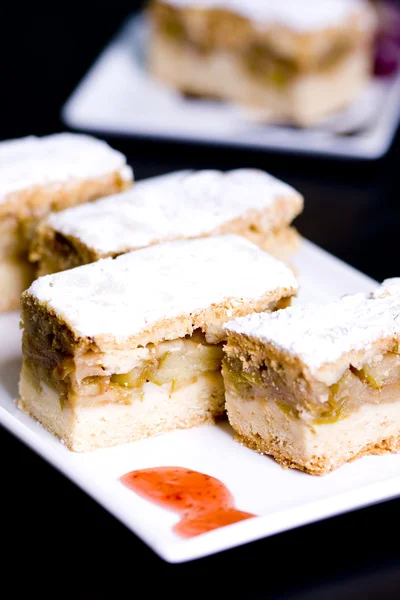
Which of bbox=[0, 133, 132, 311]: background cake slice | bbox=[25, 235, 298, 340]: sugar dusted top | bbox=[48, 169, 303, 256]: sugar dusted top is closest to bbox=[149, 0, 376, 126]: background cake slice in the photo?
bbox=[48, 169, 303, 256]: sugar dusted top

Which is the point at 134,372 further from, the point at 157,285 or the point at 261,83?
the point at 261,83

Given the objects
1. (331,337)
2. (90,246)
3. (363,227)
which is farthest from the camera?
(363,227)

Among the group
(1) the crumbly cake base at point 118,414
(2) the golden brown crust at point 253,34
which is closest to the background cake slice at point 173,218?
(1) the crumbly cake base at point 118,414

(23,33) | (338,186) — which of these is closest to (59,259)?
(338,186)

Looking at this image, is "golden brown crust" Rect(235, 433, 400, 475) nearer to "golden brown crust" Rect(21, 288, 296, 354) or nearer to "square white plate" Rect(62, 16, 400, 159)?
"golden brown crust" Rect(21, 288, 296, 354)

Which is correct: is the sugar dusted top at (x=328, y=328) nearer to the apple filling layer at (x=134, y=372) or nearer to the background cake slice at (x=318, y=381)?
the background cake slice at (x=318, y=381)

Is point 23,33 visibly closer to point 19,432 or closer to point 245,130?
point 245,130

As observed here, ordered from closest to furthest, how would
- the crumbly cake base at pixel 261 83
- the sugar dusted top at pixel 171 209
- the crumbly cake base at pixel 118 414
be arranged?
the crumbly cake base at pixel 118 414
the sugar dusted top at pixel 171 209
the crumbly cake base at pixel 261 83
